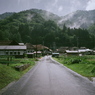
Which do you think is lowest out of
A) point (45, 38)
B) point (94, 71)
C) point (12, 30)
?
point (94, 71)

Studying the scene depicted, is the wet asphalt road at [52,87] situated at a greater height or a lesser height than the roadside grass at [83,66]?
greater

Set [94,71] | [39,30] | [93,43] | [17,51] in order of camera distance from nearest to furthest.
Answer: [94,71]
[17,51]
[93,43]
[39,30]

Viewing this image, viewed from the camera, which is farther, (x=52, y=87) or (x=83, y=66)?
(x=83, y=66)

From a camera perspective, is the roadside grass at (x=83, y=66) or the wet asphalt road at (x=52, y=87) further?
the roadside grass at (x=83, y=66)

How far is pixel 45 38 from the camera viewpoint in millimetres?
154250

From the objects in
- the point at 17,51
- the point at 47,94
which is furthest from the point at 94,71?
the point at 17,51

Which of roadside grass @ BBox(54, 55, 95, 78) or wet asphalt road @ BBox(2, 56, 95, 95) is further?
roadside grass @ BBox(54, 55, 95, 78)

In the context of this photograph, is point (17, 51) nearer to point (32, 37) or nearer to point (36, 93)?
point (36, 93)

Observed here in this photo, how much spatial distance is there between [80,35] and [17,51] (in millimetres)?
102314

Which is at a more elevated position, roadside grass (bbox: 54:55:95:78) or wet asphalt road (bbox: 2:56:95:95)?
wet asphalt road (bbox: 2:56:95:95)

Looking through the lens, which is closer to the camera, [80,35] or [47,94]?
[47,94]

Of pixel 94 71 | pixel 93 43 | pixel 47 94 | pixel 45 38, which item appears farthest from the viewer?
pixel 45 38

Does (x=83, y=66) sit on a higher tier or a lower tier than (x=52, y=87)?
lower

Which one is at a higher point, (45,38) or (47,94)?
(45,38)
